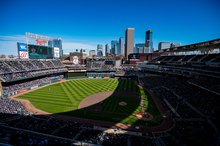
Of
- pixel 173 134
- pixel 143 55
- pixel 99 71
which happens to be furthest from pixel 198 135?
pixel 143 55

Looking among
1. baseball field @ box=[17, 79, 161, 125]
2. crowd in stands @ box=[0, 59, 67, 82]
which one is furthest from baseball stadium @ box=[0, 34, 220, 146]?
crowd in stands @ box=[0, 59, 67, 82]

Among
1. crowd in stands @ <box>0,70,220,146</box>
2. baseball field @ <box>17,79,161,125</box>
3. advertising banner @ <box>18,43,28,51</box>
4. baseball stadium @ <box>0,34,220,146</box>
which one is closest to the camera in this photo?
crowd in stands @ <box>0,70,220,146</box>

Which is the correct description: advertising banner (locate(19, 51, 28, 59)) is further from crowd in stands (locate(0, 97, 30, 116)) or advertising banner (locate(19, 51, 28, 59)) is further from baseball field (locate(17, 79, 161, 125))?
crowd in stands (locate(0, 97, 30, 116))

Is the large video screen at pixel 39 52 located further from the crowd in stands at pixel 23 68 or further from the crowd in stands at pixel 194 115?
the crowd in stands at pixel 194 115

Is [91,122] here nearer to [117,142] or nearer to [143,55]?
[117,142]

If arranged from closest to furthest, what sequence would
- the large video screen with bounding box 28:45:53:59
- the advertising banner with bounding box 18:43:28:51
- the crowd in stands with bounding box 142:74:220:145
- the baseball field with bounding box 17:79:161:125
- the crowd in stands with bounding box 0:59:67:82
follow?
the crowd in stands with bounding box 142:74:220:145 → the baseball field with bounding box 17:79:161:125 → the crowd in stands with bounding box 0:59:67:82 → the advertising banner with bounding box 18:43:28:51 → the large video screen with bounding box 28:45:53:59

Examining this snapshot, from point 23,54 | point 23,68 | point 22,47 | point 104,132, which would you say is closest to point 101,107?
point 104,132
